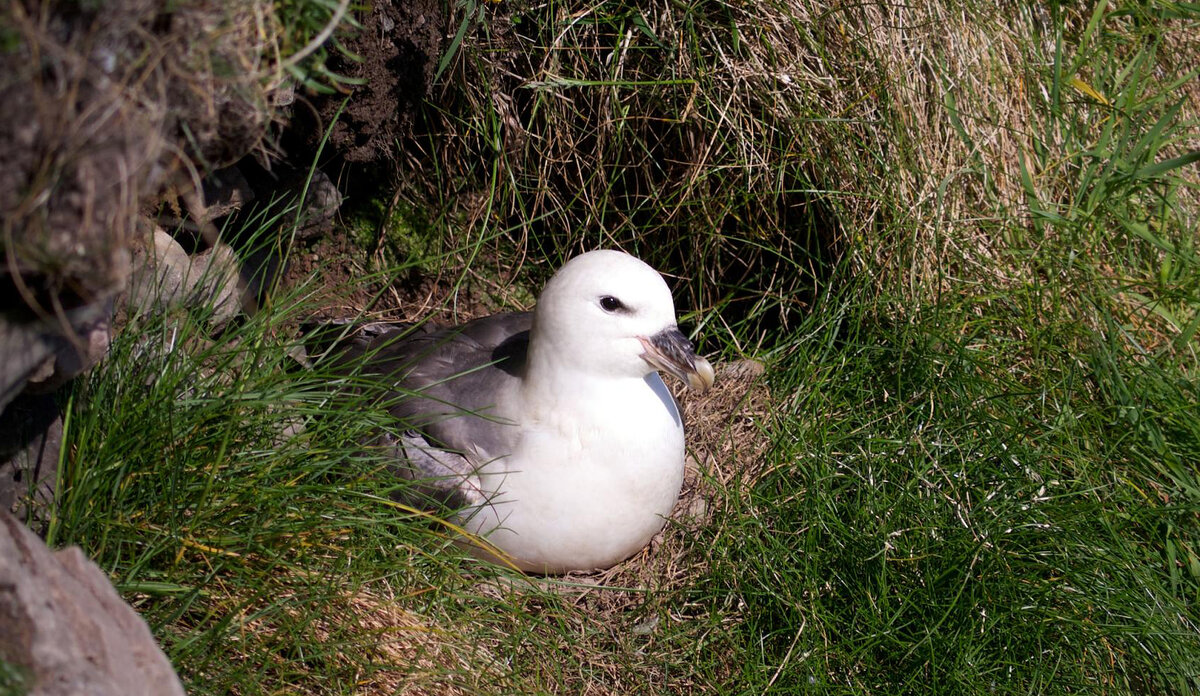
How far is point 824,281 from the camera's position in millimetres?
3359

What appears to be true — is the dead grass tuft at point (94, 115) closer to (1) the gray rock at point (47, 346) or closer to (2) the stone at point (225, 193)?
(1) the gray rock at point (47, 346)

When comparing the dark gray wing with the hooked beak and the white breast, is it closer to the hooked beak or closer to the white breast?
the white breast

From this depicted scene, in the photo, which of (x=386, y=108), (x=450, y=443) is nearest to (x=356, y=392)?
(x=450, y=443)

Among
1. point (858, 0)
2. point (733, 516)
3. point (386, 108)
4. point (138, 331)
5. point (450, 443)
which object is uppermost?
point (858, 0)

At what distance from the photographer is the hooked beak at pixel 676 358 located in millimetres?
2643

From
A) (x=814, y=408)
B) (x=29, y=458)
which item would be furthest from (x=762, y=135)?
(x=29, y=458)

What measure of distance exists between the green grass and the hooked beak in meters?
0.42

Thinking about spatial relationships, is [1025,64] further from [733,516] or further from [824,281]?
[733,516]

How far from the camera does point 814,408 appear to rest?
3.12 metres

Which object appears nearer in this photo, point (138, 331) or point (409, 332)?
point (138, 331)

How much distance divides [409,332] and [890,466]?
137 cm

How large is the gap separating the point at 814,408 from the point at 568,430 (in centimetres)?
83

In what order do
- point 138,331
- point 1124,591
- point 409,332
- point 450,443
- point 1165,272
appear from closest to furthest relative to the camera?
1. point 138,331
2. point 1124,591
3. point 450,443
4. point 409,332
5. point 1165,272

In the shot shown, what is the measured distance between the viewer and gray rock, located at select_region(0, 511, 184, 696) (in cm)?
142
